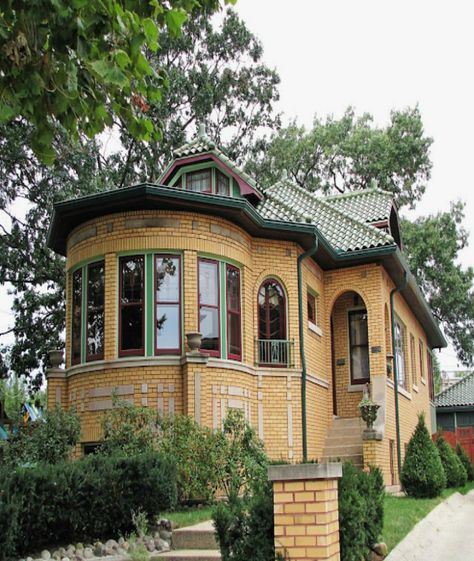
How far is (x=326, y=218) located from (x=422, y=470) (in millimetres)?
8130

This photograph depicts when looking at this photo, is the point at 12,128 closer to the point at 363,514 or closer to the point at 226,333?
the point at 226,333

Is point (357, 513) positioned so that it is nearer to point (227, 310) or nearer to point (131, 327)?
point (131, 327)

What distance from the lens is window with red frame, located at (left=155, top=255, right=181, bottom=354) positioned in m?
16.1

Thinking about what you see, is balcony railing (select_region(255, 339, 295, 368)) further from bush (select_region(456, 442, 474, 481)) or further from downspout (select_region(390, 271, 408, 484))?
bush (select_region(456, 442, 474, 481))

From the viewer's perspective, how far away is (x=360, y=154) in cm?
3947

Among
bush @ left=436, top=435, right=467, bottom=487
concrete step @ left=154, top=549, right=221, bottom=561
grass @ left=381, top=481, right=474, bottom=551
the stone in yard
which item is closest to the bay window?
bush @ left=436, top=435, right=467, bottom=487

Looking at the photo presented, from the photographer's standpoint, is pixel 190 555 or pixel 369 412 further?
pixel 369 412

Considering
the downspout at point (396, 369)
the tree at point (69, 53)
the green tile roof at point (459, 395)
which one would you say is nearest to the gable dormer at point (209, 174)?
the downspout at point (396, 369)

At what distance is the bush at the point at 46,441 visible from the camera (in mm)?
14438

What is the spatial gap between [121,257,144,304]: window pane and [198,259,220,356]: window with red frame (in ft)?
4.14

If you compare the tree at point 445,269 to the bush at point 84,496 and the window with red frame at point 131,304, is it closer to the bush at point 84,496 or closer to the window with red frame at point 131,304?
the window with red frame at point 131,304

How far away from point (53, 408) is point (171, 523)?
19.9ft

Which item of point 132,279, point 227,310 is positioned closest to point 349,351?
point 227,310

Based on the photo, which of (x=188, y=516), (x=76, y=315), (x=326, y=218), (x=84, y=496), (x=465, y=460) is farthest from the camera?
(x=465, y=460)
